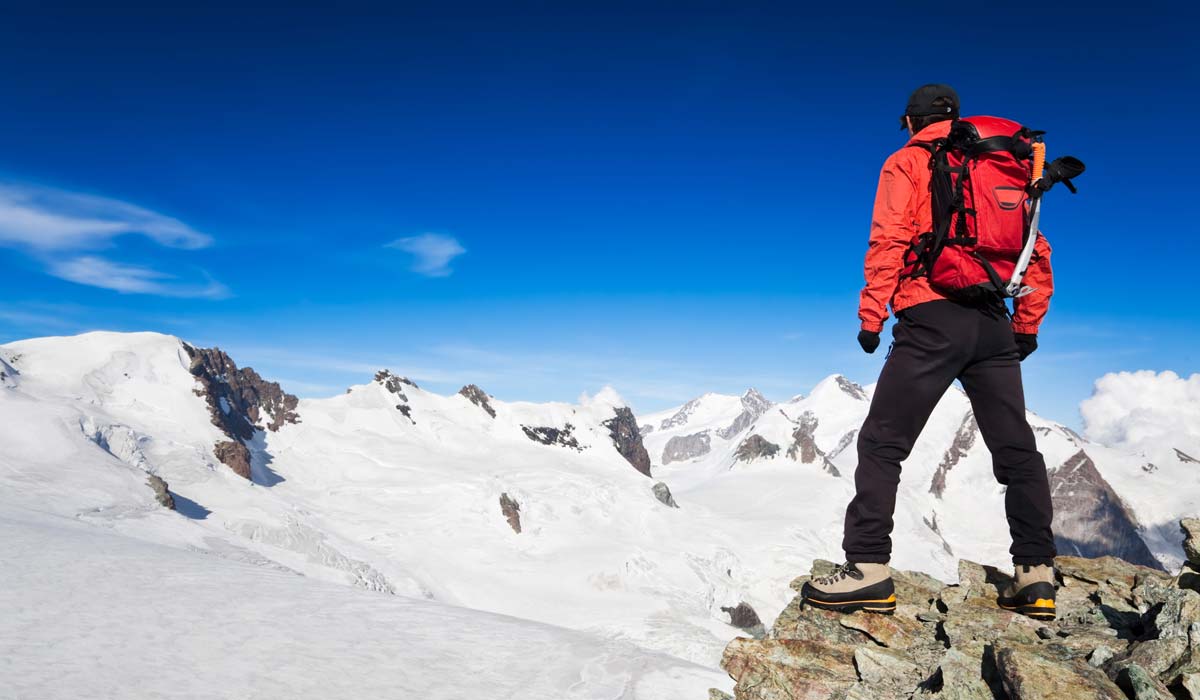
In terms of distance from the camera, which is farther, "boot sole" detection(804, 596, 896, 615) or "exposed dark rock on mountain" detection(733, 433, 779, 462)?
"exposed dark rock on mountain" detection(733, 433, 779, 462)

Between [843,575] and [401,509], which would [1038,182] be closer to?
[843,575]

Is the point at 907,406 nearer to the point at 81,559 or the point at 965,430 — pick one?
the point at 81,559

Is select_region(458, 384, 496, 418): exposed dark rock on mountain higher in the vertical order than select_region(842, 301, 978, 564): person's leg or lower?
higher

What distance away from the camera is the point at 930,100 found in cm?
512

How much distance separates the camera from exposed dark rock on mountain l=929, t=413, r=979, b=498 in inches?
6833

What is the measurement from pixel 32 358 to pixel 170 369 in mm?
12386

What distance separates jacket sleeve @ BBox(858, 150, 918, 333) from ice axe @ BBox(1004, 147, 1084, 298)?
0.78 meters

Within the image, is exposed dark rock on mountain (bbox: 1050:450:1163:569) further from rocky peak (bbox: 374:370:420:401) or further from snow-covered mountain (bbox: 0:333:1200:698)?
rocky peak (bbox: 374:370:420:401)

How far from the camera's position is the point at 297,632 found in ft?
33.7

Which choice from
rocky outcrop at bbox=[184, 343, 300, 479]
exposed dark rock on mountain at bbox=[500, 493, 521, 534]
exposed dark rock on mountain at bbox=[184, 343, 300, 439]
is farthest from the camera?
exposed dark rock on mountain at bbox=[184, 343, 300, 439]

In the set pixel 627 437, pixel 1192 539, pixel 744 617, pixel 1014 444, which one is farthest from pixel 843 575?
pixel 627 437

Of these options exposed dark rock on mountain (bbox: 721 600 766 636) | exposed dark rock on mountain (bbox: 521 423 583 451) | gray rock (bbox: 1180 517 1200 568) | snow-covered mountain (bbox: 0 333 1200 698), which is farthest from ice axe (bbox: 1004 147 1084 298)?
exposed dark rock on mountain (bbox: 521 423 583 451)

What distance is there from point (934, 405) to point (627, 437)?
12310 cm

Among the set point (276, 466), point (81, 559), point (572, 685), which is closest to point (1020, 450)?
point (572, 685)
